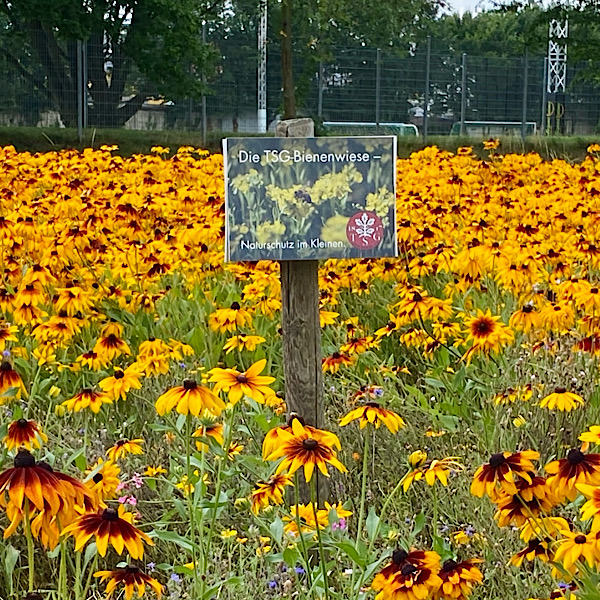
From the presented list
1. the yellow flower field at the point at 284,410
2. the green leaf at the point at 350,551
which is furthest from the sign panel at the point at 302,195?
the green leaf at the point at 350,551

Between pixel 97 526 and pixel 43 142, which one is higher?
pixel 43 142

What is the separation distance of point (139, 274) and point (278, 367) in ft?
2.53

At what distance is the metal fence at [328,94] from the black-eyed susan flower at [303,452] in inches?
548

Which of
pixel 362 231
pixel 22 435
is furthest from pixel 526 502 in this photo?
pixel 362 231

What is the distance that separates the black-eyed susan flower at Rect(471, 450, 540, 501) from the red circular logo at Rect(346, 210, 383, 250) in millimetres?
931

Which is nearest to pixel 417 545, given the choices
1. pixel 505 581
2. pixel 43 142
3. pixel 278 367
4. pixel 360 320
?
pixel 505 581

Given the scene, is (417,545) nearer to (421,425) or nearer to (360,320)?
(421,425)

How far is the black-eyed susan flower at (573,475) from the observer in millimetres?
1420

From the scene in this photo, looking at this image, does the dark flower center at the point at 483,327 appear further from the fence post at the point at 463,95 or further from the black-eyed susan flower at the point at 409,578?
the fence post at the point at 463,95

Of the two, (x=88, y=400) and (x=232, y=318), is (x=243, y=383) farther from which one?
(x=232, y=318)

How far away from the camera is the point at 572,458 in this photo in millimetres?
1437

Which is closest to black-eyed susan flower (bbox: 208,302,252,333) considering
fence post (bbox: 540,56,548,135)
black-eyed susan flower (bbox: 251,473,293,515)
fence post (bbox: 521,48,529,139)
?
black-eyed susan flower (bbox: 251,473,293,515)

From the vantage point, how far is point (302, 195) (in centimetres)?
229

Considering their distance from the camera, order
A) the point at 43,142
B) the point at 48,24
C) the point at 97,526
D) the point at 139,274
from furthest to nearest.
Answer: the point at 48,24 → the point at 43,142 → the point at 139,274 → the point at 97,526
